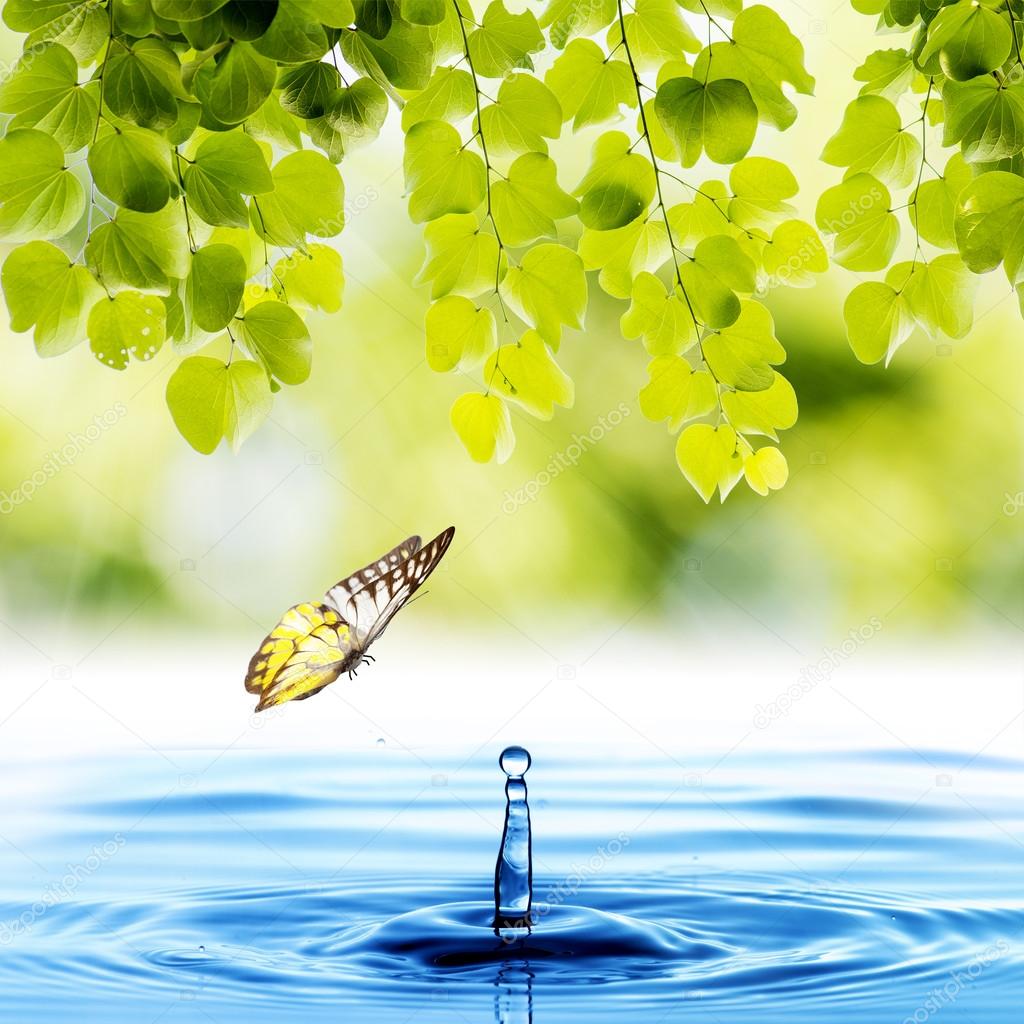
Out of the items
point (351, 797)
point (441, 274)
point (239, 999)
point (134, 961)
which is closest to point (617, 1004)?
point (239, 999)

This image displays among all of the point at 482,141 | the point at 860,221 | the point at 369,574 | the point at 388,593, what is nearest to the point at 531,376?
the point at 482,141

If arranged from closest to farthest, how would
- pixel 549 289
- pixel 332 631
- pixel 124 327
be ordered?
pixel 124 327 → pixel 549 289 → pixel 332 631

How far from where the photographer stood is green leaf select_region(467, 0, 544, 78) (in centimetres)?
67

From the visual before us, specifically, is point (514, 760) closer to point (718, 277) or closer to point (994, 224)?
point (718, 277)

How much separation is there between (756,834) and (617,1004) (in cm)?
80

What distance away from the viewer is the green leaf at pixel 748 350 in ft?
2.41

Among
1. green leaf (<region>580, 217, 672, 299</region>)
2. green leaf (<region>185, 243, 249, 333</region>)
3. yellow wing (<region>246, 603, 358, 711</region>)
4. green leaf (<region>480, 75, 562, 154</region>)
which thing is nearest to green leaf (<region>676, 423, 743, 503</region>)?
green leaf (<region>580, 217, 672, 299</region>)

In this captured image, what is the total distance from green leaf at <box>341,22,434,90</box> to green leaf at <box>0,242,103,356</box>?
0.59ft

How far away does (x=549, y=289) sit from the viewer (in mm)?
693

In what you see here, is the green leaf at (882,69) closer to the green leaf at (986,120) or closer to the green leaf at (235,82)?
the green leaf at (986,120)

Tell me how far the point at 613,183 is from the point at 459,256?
10 cm

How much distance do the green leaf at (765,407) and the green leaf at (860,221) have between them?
0.31 feet

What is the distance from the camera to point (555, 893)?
1.33 metres

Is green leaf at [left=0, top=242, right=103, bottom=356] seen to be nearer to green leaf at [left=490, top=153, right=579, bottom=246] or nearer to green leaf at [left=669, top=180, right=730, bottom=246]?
green leaf at [left=490, top=153, right=579, bottom=246]
